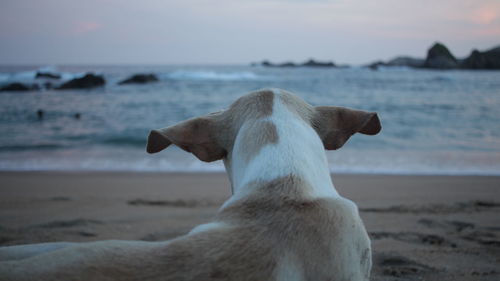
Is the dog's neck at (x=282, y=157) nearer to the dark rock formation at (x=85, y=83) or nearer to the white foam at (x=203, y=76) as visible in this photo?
the dark rock formation at (x=85, y=83)

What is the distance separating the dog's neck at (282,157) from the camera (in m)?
1.91

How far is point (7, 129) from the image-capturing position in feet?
44.4

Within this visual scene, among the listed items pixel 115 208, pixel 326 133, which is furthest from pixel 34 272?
pixel 115 208

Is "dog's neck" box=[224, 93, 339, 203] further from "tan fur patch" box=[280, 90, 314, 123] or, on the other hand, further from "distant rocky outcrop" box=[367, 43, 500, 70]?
"distant rocky outcrop" box=[367, 43, 500, 70]

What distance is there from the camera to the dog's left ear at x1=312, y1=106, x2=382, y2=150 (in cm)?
238

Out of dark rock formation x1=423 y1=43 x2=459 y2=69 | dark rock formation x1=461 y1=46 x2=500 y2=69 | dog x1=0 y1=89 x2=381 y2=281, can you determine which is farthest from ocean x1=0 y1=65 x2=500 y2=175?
dark rock formation x1=423 y1=43 x2=459 y2=69

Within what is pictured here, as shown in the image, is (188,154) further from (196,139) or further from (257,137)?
(257,137)

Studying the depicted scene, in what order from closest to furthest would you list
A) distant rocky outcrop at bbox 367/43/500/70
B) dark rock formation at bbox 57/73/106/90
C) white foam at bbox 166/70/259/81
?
Result: dark rock formation at bbox 57/73/106/90 → white foam at bbox 166/70/259/81 → distant rocky outcrop at bbox 367/43/500/70

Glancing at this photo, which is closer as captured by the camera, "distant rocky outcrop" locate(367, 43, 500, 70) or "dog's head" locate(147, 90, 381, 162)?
"dog's head" locate(147, 90, 381, 162)

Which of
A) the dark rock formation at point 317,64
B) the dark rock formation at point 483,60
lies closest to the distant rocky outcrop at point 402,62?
the dark rock formation at point 317,64

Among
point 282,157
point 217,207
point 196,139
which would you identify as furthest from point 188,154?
point 282,157

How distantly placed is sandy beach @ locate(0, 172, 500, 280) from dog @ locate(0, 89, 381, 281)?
1886 mm

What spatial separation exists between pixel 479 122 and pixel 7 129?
13913mm

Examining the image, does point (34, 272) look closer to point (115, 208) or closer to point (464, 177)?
point (115, 208)
